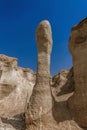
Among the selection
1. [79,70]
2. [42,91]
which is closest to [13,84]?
[79,70]

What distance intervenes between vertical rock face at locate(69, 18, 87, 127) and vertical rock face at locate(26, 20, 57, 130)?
4.09 ft

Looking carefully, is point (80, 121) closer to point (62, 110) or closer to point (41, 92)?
point (62, 110)

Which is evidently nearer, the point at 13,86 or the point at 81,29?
the point at 81,29

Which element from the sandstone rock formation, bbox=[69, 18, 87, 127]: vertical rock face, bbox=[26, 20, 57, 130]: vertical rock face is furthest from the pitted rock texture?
bbox=[26, 20, 57, 130]: vertical rock face

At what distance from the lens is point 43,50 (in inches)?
467

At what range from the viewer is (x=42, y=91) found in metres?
11.2

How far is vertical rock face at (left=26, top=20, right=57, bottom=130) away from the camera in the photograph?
35.1 feet

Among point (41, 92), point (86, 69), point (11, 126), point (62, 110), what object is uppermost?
point (86, 69)

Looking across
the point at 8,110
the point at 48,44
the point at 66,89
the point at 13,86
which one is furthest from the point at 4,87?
the point at 48,44

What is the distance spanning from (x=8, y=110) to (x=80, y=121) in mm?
9393

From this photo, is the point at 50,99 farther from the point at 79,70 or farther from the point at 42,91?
the point at 79,70

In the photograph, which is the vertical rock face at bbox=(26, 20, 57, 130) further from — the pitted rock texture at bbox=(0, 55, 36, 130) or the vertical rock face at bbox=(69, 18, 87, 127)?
the pitted rock texture at bbox=(0, 55, 36, 130)

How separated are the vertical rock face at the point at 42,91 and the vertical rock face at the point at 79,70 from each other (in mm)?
1246

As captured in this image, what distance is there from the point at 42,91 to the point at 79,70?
2070 mm
